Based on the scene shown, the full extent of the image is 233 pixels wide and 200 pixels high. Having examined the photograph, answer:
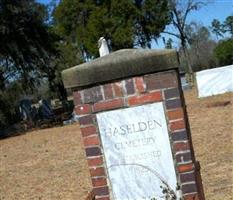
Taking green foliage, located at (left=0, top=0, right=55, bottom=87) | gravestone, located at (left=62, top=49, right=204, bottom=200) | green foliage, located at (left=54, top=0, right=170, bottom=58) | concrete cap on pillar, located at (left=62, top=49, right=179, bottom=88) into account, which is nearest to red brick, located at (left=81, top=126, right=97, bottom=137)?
gravestone, located at (left=62, top=49, right=204, bottom=200)

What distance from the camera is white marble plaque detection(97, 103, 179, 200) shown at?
4945mm

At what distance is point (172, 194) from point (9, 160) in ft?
40.1

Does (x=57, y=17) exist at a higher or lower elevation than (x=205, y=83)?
higher

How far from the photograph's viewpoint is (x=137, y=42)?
51688 millimetres

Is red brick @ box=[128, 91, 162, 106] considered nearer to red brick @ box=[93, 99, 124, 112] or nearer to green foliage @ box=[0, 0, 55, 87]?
red brick @ box=[93, 99, 124, 112]

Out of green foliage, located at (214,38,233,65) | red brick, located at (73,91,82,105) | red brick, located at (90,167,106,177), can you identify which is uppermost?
green foliage, located at (214,38,233,65)

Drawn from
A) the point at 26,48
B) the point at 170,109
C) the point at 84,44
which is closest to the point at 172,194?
the point at 170,109

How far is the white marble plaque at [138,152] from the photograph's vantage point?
16.2ft

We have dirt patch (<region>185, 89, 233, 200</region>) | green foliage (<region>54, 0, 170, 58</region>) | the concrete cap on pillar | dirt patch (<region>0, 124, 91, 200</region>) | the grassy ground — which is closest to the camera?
the concrete cap on pillar

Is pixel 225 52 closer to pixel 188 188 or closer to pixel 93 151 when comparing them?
pixel 93 151

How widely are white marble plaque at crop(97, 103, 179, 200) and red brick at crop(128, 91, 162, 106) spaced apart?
45mm

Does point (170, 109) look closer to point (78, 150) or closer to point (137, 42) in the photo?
point (78, 150)

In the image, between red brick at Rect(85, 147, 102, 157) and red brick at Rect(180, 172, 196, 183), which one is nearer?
red brick at Rect(180, 172, 196, 183)

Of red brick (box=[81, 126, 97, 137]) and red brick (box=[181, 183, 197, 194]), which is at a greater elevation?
red brick (box=[81, 126, 97, 137])
